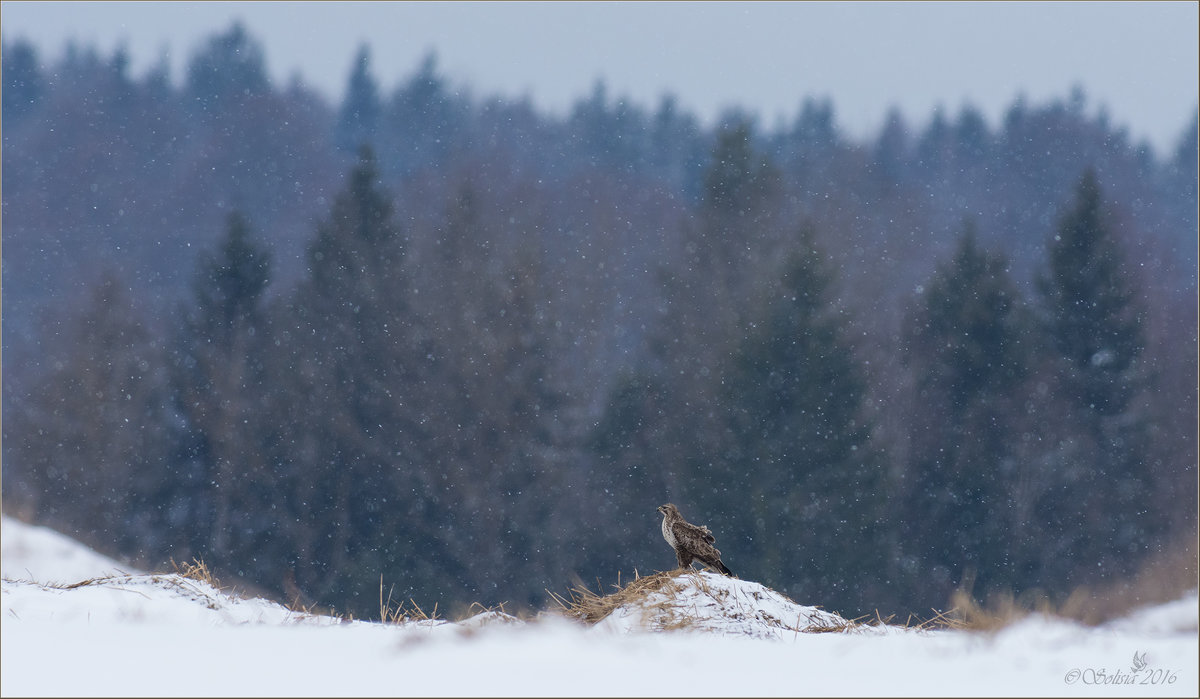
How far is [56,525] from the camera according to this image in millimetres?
25531

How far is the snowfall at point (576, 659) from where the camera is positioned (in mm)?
2611

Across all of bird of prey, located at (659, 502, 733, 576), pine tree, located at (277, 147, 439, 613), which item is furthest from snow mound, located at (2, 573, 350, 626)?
pine tree, located at (277, 147, 439, 613)

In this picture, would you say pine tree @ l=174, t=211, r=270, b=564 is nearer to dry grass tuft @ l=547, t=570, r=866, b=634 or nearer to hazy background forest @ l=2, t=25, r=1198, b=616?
hazy background forest @ l=2, t=25, r=1198, b=616

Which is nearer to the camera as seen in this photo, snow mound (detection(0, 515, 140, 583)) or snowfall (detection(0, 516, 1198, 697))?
snowfall (detection(0, 516, 1198, 697))

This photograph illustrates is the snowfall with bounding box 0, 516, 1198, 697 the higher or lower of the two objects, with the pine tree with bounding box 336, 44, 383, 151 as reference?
lower

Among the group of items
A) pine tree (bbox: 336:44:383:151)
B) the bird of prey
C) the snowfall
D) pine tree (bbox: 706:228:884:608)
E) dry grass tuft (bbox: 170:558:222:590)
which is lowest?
the snowfall

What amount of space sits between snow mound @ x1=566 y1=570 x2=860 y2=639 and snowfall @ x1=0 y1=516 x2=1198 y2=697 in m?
0.03

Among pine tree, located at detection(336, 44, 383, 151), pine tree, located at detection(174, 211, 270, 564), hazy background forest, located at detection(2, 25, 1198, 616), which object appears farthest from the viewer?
pine tree, located at detection(336, 44, 383, 151)

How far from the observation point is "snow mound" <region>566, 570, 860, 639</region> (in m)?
4.14

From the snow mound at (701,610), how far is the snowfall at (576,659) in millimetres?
34

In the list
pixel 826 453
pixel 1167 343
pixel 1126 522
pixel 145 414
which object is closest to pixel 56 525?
pixel 145 414

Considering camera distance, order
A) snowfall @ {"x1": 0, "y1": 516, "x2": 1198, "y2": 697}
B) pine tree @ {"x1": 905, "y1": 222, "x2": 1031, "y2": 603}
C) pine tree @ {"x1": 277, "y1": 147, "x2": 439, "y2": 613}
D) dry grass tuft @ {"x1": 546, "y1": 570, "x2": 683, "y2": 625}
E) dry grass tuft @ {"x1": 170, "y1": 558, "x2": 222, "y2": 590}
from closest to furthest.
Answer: snowfall @ {"x1": 0, "y1": 516, "x2": 1198, "y2": 697}
dry grass tuft @ {"x1": 546, "y1": 570, "x2": 683, "y2": 625}
dry grass tuft @ {"x1": 170, "y1": 558, "x2": 222, "y2": 590}
pine tree @ {"x1": 277, "y1": 147, "x2": 439, "y2": 613}
pine tree @ {"x1": 905, "y1": 222, "x2": 1031, "y2": 603}

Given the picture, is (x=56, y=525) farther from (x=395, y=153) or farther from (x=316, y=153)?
(x=395, y=153)

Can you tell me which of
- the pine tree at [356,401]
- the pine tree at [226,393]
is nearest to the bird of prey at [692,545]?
the pine tree at [356,401]
